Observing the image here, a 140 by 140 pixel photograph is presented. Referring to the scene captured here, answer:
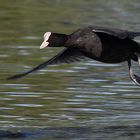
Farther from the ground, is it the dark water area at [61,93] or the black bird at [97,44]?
the black bird at [97,44]

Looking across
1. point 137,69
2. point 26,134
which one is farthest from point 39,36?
point 26,134

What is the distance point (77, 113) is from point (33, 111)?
0.66m

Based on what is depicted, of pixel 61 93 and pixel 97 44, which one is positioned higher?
pixel 97 44

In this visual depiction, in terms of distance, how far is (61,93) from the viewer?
14.2 meters

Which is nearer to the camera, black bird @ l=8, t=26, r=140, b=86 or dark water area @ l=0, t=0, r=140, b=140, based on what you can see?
dark water area @ l=0, t=0, r=140, b=140

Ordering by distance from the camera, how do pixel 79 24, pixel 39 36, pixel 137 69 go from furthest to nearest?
pixel 79 24 < pixel 39 36 < pixel 137 69

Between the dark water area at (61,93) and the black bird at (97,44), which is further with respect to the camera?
the black bird at (97,44)

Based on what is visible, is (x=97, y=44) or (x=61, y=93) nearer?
(x=97, y=44)

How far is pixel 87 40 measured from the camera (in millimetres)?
12312

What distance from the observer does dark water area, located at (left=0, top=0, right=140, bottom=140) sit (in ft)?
39.4

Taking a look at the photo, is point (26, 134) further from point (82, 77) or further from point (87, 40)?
point (82, 77)

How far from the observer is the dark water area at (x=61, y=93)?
12008 millimetres

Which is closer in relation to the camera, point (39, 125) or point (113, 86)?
point (39, 125)

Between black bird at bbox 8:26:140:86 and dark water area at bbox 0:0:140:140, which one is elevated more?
black bird at bbox 8:26:140:86
